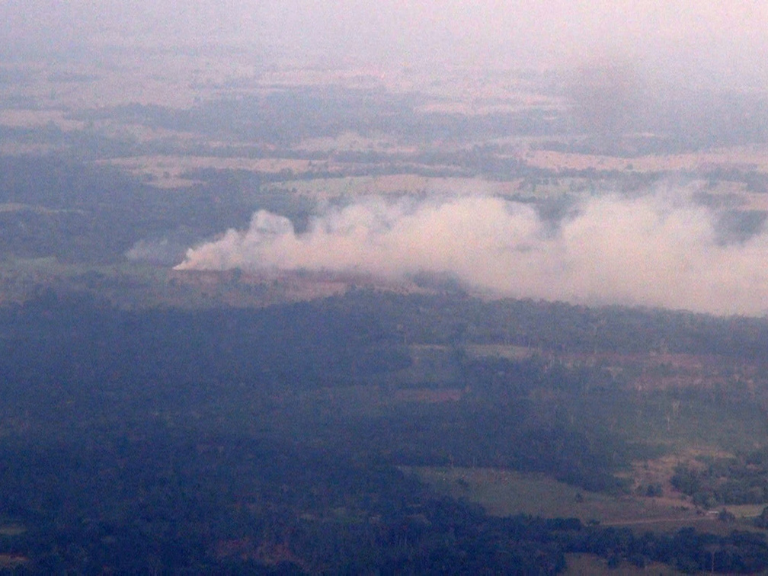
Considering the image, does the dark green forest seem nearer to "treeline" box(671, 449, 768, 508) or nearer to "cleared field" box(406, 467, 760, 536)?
"cleared field" box(406, 467, 760, 536)

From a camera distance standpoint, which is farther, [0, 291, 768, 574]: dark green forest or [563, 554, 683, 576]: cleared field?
[0, 291, 768, 574]: dark green forest

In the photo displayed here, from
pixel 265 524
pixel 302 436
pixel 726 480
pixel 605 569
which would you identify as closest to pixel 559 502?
pixel 605 569

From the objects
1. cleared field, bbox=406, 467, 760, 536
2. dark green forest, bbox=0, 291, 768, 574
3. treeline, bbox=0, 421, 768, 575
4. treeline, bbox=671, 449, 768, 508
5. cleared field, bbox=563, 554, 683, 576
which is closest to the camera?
cleared field, bbox=563, 554, 683, 576

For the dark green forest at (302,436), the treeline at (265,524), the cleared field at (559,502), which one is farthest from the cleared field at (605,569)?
the cleared field at (559,502)

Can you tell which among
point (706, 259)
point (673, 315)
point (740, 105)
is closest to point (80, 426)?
point (673, 315)

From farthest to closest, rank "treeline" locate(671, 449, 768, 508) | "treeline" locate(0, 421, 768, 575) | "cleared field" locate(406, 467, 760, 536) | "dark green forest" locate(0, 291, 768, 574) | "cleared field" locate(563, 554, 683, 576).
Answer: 1. "treeline" locate(671, 449, 768, 508)
2. "cleared field" locate(406, 467, 760, 536)
3. "dark green forest" locate(0, 291, 768, 574)
4. "treeline" locate(0, 421, 768, 575)
5. "cleared field" locate(563, 554, 683, 576)

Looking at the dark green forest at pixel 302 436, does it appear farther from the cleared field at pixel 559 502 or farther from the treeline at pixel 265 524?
the cleared field at pixel 559 502

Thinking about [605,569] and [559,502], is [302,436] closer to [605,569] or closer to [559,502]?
[559,502]

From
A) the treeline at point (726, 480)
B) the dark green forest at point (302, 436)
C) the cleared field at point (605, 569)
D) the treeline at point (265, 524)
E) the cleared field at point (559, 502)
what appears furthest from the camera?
the treeline at point (726, 480)

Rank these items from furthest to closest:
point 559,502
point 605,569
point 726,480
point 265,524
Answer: point 726,480
point 559,502
point 265,524
point 605,569

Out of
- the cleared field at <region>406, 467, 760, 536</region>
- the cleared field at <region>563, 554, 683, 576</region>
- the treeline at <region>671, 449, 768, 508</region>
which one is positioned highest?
the treeline at <region>671, 449, 768, 508</region>

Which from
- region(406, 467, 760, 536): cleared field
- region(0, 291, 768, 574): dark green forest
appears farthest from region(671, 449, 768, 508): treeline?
region(0, 291, 768, 574): dark green forest
